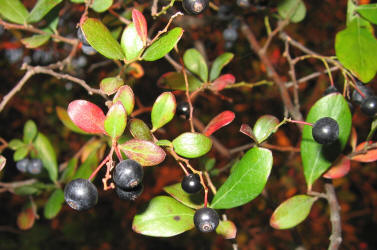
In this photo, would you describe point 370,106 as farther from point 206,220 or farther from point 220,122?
point 206,220

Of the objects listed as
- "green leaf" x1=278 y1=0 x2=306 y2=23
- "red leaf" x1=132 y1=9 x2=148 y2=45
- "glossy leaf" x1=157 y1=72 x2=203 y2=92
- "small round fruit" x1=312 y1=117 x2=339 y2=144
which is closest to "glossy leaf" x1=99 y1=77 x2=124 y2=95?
"red leaf" x1=132 y1=9 x2=148 y2=45

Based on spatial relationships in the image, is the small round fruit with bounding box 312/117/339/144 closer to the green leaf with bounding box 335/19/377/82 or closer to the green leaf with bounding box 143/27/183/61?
the green leaf with bounding box 335/19/377/82

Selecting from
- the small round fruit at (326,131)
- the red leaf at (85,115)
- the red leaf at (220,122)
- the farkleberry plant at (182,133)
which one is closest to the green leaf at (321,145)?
the farkleberry plant at (182,133)

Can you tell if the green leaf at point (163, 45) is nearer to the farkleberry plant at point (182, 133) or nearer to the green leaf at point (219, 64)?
the farkleberry plant at point (182, 133)

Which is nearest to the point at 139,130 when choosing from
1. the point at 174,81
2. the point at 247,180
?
the point at 247,180

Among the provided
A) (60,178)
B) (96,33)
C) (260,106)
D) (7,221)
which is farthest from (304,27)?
(7,221)

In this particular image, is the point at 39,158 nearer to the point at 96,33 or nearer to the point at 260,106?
the point at 96,33

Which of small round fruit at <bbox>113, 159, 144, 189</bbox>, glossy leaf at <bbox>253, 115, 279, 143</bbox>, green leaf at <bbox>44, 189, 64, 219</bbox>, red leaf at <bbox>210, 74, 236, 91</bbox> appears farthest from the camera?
green leaf at <bbox>44, 189, 64, 219</bbox>
